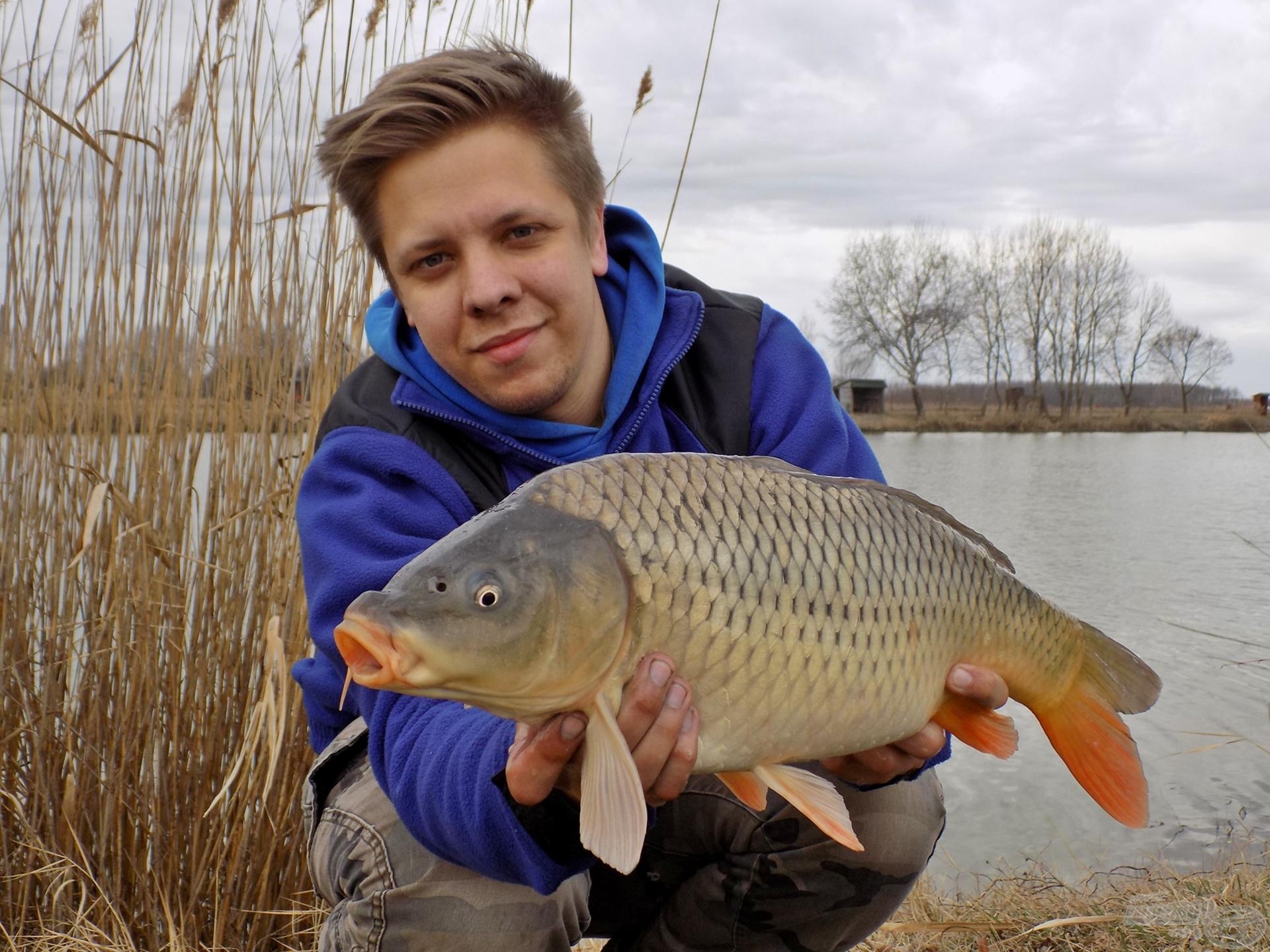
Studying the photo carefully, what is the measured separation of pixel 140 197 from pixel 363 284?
0.38 metres

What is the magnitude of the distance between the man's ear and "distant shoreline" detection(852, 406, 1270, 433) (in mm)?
18712

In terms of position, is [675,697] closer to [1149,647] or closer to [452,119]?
→ [452,119]

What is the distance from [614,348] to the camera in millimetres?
1617

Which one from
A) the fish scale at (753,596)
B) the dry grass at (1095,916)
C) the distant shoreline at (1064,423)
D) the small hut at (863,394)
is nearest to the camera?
the fish scale at (753,596)

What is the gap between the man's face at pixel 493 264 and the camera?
1.39 metres

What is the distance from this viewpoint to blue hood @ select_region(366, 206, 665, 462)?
4.77 ft

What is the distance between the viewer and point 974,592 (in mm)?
1150

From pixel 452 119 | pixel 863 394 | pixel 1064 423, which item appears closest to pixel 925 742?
pixel 452 119

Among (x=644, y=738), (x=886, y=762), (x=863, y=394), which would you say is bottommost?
(x=886, y=762)

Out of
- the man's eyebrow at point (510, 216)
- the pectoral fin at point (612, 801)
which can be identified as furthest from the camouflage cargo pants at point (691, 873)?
the man's eyebrow at point (510, 216)

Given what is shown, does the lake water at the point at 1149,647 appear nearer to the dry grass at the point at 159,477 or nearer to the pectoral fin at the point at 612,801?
the dry grass at the point at 159,477

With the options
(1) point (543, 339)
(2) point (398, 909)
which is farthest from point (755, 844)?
(1) point (543, 339)

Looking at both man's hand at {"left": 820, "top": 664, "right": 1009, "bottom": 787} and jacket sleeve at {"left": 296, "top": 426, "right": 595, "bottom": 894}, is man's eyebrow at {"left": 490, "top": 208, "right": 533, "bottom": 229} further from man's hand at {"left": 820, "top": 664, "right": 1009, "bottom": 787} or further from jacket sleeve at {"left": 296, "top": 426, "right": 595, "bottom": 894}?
man's hand at {"left": 820, "top": 664, "right": 1009, "bottom": 787}

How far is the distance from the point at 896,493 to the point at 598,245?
64 centimetres
